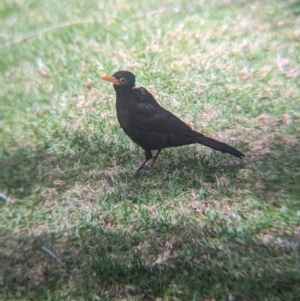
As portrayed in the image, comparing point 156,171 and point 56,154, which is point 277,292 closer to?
point 156,171

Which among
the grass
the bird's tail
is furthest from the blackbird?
the grass

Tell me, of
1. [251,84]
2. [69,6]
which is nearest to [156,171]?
[251,84]

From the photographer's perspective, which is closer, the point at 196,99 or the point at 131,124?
the point at 131,124

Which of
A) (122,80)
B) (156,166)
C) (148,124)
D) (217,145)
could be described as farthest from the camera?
(156,166)

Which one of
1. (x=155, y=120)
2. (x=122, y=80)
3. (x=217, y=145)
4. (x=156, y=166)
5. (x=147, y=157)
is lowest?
(x=156, y=166)

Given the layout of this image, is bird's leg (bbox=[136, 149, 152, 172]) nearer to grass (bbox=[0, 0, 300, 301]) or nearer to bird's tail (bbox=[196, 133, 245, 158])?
grass (bbox=[0, 0, 300, 301])

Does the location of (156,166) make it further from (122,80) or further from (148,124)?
(122,80)

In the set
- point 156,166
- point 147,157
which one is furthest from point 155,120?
point 156,166
